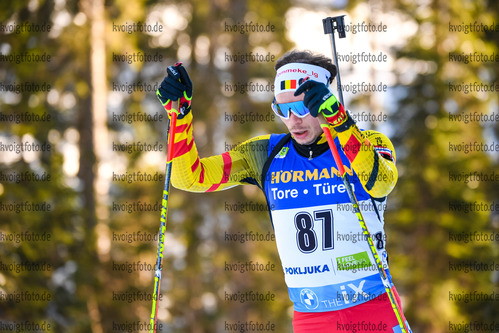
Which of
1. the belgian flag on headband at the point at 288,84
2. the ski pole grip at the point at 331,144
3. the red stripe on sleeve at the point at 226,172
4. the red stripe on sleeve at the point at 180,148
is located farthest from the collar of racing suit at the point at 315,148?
the red stripe on sleeve at the point at 180,148

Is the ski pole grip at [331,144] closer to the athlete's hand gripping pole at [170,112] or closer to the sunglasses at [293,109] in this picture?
the sunglasses at [293,109]

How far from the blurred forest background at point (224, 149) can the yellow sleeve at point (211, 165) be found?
289 inches

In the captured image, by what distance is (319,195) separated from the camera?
359 centimetres

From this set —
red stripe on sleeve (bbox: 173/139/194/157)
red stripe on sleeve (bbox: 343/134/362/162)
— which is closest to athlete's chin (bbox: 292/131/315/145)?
red stripe on sleeve (bbox: 343/134/362/162)

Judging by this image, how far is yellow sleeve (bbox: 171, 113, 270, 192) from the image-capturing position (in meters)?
3.77

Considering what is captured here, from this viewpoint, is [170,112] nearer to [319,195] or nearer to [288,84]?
[288,84]

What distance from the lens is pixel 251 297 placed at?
14.3m

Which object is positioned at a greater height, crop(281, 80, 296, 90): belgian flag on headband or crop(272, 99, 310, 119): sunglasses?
crop(281, 80, 296, 90): belgian flag on headband

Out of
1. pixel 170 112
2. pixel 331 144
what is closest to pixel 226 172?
pixel 170 112

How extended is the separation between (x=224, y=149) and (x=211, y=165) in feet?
33.1

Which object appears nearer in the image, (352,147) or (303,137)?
(352,147)

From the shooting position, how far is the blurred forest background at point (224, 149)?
42.3 feet

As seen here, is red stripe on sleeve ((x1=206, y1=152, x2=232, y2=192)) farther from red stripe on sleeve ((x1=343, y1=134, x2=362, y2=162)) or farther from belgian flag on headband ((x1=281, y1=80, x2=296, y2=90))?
red stripe on sleeve ((x1=343, y1=134, x2=362, y2=162))

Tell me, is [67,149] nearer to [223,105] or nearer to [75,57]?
[75,57]
